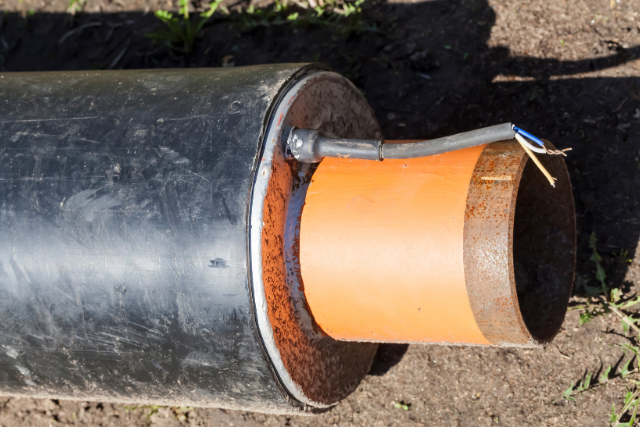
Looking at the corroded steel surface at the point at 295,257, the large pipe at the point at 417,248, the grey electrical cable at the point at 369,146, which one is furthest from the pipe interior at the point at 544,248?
the corroded steel surface at the point at 295,257

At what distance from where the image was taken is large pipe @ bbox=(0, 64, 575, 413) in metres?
1.46

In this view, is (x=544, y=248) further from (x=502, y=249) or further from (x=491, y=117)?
(x=502, y=249)

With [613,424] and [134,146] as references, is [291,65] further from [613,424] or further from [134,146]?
[613,424]

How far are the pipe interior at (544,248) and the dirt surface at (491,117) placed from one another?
227 millimetres

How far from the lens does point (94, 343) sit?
1569 mm

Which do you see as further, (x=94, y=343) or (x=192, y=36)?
(x=192, y=36)

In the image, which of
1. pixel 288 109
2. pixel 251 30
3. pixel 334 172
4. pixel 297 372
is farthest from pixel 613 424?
pixel 251 30

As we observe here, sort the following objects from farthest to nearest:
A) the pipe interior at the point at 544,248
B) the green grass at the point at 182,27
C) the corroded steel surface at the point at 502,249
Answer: the green grass at the point at 182,27, the pipe interior at the point at 544,248, the corroded steel surface at the point at 502,249

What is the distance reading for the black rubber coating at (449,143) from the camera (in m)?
1.48

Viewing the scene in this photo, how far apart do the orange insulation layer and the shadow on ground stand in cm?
79

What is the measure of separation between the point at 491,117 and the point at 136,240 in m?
1.69

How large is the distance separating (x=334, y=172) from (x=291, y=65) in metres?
0.37

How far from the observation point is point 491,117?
2.49 metres

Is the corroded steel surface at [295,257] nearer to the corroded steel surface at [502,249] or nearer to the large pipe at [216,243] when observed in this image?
the large pipe at [216,243]
